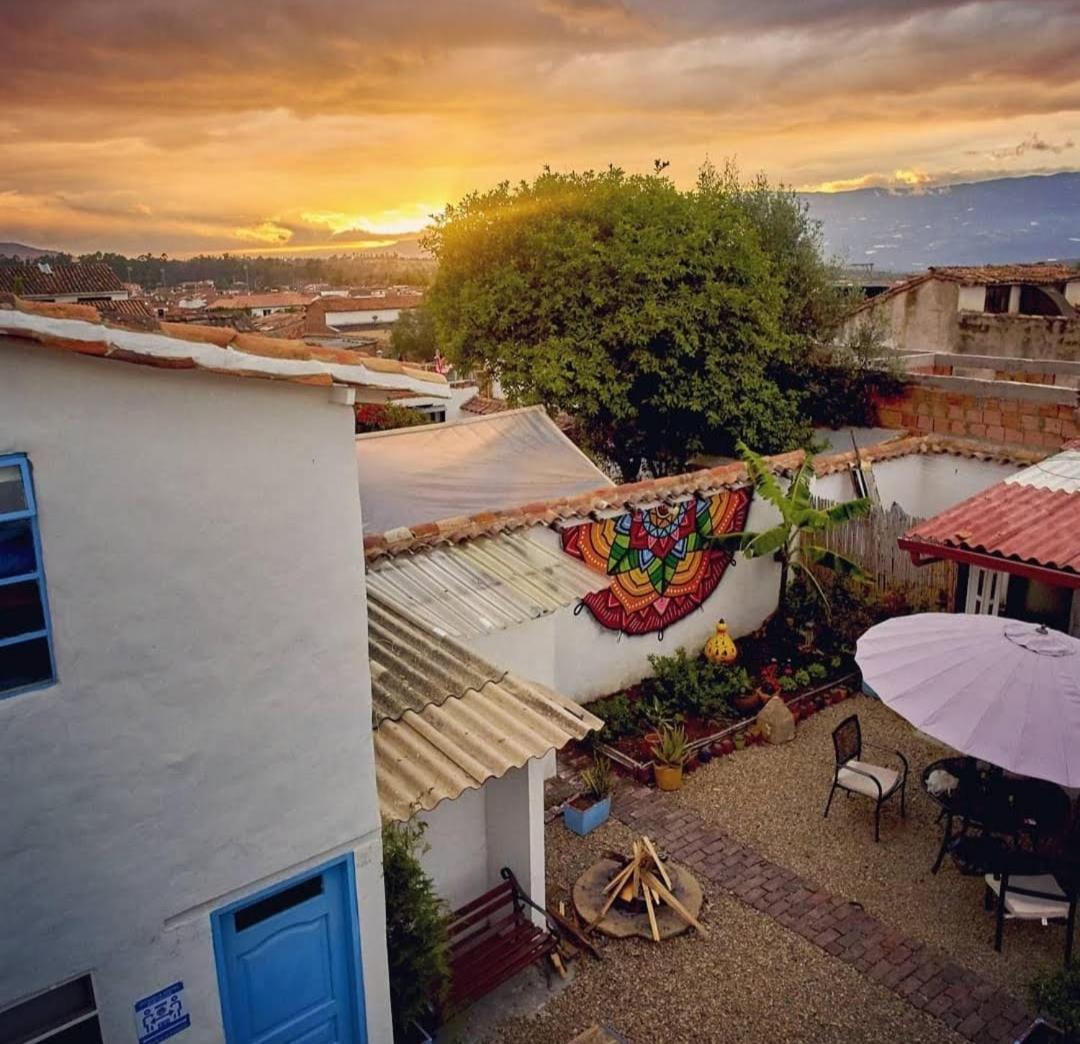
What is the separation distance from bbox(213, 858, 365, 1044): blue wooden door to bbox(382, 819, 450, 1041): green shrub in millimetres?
343

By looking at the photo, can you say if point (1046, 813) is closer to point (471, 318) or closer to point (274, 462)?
point (274, 462)

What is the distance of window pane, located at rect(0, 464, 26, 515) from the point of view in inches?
149

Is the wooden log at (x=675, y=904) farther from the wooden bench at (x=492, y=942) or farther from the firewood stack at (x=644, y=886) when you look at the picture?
the wooden bench at (x=492, y=942)

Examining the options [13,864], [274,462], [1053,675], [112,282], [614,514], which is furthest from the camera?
[112,282]

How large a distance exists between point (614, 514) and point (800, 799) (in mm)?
4237

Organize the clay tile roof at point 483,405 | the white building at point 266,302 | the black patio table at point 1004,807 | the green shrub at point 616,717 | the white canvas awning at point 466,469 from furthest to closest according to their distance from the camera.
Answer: the white building at point 266,302 < the clay tile roof at point 483,405 < the white canvas awning at point 466,469 < the green shrub at point 616,717 < the black patio table at point 1004,807

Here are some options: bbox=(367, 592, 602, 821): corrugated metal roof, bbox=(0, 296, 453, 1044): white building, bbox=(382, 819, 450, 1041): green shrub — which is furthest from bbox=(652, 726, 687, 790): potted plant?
bbox=(0, 296, 453, 1044): white building

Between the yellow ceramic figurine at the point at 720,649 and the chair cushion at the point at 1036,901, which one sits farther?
the yellow ceramic figurine at the point at 720,649

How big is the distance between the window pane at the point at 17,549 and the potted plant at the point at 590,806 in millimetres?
6632

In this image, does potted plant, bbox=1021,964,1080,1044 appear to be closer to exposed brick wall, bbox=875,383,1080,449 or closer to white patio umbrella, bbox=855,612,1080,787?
white patio umbrella, bbox=855,612,1080,787

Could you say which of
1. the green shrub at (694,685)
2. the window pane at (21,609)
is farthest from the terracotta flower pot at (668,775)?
the window pane at (21,609)

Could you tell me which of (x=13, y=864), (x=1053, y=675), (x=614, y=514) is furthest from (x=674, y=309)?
(x=13, y=864)

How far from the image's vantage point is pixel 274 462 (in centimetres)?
447

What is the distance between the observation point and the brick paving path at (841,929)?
22.8 ft
